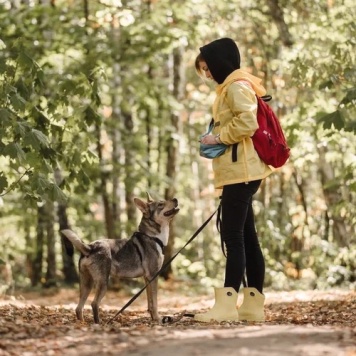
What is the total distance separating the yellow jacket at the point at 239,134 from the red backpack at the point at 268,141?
61mm

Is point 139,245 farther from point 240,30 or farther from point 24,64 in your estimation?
point 240,30

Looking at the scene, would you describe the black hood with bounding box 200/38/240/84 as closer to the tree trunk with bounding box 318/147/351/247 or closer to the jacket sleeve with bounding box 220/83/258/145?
the jacket sleeve with bounding box 220/83/258/145

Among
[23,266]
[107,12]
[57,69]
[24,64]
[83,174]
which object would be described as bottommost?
[23,266]

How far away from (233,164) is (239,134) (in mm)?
286

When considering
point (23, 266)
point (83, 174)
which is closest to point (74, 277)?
point (83, 174)

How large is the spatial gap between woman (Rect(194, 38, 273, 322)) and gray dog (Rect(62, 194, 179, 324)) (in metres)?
1.07

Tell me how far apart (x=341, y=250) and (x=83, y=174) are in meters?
7.72

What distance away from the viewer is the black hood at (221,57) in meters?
7.20

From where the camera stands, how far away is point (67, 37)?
51.3ft

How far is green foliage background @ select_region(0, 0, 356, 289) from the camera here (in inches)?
357

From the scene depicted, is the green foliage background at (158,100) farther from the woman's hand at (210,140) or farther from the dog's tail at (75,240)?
the woman's hand at (210,140)

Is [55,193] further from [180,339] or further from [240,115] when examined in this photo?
[180,339]

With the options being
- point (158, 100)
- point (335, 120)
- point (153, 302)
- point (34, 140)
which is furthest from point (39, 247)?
point (34, 140)

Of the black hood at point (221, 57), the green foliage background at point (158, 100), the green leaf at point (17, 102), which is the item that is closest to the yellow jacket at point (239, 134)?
the black hood at point (221, 57)
